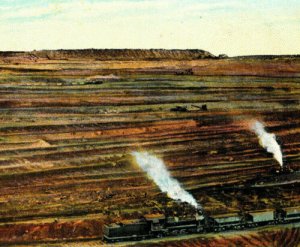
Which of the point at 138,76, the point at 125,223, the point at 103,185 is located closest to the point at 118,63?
the point at 138,76

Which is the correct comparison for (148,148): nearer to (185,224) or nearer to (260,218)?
(185,224)

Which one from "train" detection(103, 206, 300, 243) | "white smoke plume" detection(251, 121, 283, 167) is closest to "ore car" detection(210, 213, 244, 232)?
"train" detection(103, 206, 300, 243)

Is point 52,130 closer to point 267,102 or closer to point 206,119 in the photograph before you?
point 206,119

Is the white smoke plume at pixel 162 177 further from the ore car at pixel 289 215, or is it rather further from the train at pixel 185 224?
the ore car at pixel 289 215

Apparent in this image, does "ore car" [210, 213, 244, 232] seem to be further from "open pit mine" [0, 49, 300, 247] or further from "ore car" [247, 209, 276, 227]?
"ore car" [247, 209, 276, 227]

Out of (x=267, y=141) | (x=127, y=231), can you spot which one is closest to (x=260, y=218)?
(x=127, y=231)
